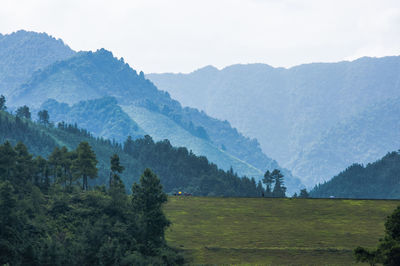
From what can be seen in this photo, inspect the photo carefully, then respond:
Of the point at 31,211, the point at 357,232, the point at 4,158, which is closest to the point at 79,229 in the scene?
the point at 31,211

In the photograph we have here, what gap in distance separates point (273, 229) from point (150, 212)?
27.5 meters

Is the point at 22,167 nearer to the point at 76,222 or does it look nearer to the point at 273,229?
the point at 76,222

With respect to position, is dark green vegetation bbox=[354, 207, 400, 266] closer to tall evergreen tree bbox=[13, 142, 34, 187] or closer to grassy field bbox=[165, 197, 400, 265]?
grassy field bbox=[165, 197, 400, 265]

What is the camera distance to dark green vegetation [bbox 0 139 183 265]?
334ft

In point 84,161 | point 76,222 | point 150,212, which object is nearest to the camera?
point 150,212

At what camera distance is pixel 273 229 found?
411 feet

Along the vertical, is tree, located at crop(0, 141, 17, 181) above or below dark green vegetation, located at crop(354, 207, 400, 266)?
above

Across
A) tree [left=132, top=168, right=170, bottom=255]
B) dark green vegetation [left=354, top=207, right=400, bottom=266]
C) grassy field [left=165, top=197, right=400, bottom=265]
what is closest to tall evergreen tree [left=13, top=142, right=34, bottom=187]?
tree [left=132, top=168, right=170, bottom=255]

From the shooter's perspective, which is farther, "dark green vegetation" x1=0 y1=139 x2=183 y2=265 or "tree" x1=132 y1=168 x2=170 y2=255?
"tree" x1=132 y1=168 x2=170 y2=255

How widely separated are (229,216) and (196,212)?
28.1 feet

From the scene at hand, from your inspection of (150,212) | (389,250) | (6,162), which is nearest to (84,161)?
(6,162)

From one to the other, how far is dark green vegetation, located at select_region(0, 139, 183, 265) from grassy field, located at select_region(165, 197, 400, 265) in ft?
25.5

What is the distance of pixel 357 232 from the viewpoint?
121875mm

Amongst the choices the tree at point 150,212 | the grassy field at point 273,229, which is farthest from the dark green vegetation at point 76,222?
the grassy field at point 273,229
